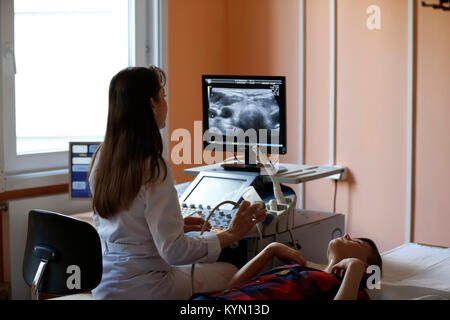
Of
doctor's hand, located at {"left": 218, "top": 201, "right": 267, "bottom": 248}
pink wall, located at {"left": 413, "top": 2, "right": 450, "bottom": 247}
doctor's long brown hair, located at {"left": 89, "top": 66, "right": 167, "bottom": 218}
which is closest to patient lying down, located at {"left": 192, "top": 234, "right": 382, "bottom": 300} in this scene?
doctor's hand, located at {"left": 218, "top": 201, "right": 267, "bottom": 248}

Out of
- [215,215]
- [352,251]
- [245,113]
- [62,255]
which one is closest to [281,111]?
[245,113]

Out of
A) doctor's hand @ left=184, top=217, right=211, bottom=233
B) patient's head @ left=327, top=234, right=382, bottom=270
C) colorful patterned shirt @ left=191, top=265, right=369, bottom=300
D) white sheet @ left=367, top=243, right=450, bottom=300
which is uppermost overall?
doctor's hand @ left=184, top=217, right=211, bottom=233

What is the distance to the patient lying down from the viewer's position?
64.4 inches

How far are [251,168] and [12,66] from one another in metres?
1.32

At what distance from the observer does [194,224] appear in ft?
6.84

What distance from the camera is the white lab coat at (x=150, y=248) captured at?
1.70m

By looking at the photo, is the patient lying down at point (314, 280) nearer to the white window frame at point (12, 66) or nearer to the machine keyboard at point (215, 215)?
the machine keyboard at point (215, 215)

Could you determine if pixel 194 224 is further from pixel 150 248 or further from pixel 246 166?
pixel 246 166

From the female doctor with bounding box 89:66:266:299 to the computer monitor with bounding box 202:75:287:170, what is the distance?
706mm

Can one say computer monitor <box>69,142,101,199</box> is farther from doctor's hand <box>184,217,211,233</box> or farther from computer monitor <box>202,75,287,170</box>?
doctor's hand <box>184,217,211,233</box>

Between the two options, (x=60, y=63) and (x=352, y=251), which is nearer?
(x=352, y=251)

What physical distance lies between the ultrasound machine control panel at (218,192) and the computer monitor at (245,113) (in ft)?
0.43

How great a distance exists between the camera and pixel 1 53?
284 cm
